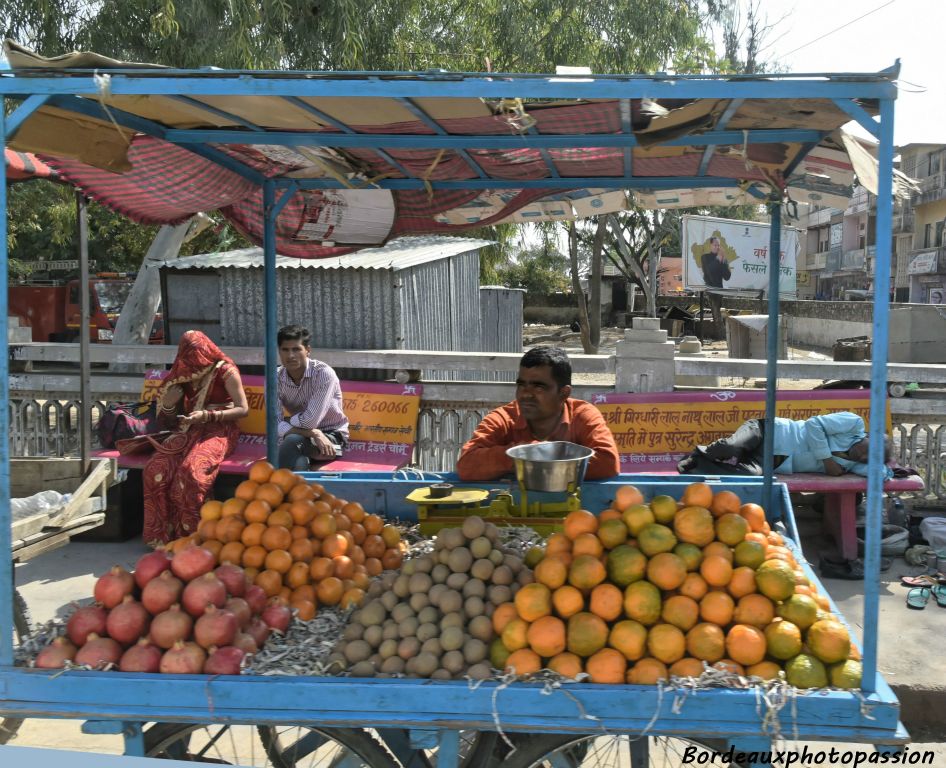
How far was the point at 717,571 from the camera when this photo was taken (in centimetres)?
238

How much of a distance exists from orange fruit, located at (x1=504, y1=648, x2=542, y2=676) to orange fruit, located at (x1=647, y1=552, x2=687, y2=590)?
0.43m

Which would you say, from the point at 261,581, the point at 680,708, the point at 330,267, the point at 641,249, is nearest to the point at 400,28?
the point at 330,267

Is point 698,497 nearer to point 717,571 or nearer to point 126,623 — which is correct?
point 717,571

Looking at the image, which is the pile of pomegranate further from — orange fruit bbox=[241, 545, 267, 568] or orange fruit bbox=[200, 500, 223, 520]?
orange fruit bbox=[200, 500, 223, 520]

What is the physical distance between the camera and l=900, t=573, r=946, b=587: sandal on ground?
498cm

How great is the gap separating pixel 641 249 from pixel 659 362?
27.5 m

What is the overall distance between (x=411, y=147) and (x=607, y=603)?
1854mm

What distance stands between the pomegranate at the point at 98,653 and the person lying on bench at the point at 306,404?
11.0ft

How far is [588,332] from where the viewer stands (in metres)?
18.7

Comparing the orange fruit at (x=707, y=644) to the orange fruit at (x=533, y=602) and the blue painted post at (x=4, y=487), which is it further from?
the blue painted post at (x=4, y=487)

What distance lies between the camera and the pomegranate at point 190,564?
2.55 m

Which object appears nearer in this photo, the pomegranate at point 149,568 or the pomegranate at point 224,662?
the pomegranate at point 224,662

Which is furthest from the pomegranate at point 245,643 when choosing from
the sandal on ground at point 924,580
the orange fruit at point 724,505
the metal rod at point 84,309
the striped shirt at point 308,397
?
the sandal on ground at point 924,580

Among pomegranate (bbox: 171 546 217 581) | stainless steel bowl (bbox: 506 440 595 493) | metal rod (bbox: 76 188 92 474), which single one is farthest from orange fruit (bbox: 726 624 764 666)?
metal rod (bbox: 76 188 92 474)
